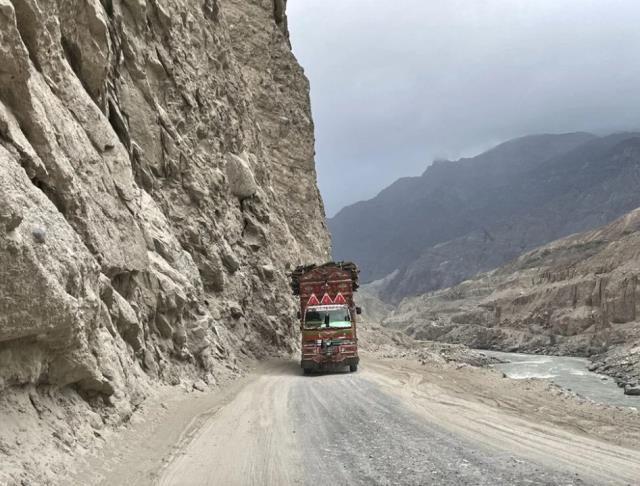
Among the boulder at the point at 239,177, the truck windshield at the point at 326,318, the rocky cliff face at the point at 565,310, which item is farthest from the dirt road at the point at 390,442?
the rocky cliff face at the point at 565,310

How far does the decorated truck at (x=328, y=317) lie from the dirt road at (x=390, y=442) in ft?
19.1

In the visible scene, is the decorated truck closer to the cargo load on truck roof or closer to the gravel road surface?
the cargo load on truck roof

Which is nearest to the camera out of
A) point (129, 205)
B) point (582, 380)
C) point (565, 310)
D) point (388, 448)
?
point (388, 448)

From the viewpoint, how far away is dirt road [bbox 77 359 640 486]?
6.70 metres

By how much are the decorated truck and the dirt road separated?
19.1 feet

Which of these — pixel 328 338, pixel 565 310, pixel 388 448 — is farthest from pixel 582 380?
pixel 565 310

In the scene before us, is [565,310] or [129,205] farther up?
[129,205]

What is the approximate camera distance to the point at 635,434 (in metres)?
8.92

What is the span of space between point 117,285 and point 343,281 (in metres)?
12.2

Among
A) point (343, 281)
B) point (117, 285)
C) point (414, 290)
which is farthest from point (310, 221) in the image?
point (414, 290)

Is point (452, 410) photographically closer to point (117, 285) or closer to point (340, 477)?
point (340, 477)

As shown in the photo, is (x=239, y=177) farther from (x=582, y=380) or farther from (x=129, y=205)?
(x=582, y=380)

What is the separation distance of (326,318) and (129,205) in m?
9.90

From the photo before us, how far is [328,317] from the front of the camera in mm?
20938
